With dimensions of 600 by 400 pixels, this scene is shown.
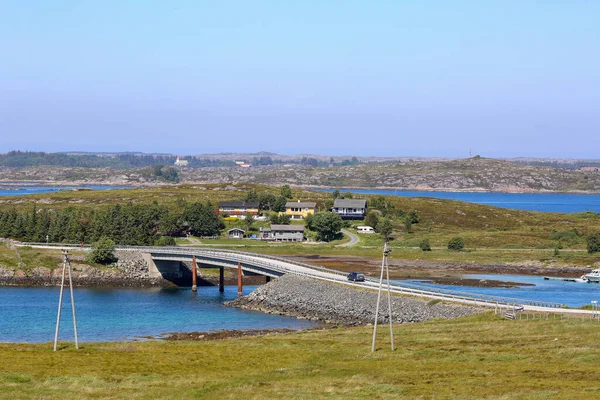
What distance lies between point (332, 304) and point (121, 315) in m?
22.8

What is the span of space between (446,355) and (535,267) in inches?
3301

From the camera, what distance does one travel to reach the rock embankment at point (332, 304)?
7894 cm

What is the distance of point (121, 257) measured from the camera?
126438mm

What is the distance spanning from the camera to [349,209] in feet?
609

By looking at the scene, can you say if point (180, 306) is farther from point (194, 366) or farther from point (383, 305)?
point (194, 366)

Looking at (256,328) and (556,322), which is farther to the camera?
(256,328)

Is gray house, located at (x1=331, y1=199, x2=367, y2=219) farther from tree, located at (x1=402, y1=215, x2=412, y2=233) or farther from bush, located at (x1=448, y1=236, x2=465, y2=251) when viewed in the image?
bush, located at (x1=448, y1=236, x2=465, y2=251)

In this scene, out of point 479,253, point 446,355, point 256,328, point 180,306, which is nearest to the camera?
point 446,355

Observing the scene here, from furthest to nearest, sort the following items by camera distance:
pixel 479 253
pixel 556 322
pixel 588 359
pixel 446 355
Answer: pixel 479 253 → pixel 556 322 → pixel 446 355 → pixel 588 359

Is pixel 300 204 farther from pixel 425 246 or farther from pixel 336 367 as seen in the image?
pixel 336 367

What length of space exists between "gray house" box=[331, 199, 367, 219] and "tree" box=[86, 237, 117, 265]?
6905cm

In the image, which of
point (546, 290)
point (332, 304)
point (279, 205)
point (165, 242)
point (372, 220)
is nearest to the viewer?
point (332, 304)

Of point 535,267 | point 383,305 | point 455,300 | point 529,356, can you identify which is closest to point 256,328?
point 383,305

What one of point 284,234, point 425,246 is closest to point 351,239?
point 284,234
